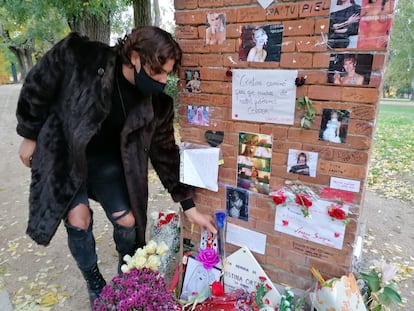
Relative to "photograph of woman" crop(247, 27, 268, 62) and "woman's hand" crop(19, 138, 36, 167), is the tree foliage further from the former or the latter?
"woman's hand" crop(19, 138, 36, 167)

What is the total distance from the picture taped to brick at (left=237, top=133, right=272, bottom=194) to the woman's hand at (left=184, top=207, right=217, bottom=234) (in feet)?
1.18

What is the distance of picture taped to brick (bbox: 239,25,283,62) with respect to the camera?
161 centimetres

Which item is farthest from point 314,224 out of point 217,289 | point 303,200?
point 217,289

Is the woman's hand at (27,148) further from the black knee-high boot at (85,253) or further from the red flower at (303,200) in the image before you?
the red flower at (303,200)

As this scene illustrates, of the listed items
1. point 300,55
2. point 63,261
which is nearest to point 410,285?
point 300,55

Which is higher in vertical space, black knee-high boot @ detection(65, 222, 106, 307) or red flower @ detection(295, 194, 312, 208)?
red flower @ detection(295, 194, 312, 208)

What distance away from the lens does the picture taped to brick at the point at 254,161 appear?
5.85ft

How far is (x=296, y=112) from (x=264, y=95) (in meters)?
0.19

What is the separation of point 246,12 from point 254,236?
1.25 metres

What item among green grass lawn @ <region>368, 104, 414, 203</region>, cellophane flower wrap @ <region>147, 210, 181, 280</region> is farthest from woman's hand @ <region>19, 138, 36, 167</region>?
green grass lawn @ <region>368, 104, 414, 203</region>

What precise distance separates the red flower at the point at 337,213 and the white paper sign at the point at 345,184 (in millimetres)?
107

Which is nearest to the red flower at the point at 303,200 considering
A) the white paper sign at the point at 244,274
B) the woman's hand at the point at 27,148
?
the white paper sign at the point at 244,274

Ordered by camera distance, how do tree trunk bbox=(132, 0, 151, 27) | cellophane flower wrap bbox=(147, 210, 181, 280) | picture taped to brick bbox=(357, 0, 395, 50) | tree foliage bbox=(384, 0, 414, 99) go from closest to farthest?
picture taped to brick bbox=(357, 0, 395, 50) < cellophane flower wrap bbox=(147, 210, 181, 280) < tree trunk bbox=(132, 0, 151, 27) < tree foliage bbox=(384, 0, 414, 99)

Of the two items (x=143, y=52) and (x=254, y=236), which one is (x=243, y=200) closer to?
(x=254, y=236)
